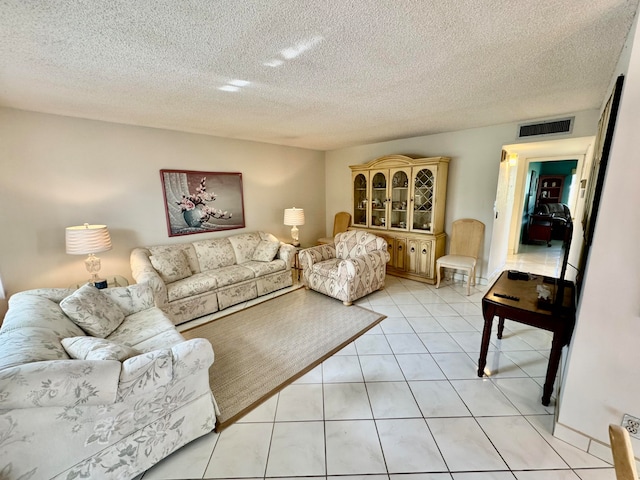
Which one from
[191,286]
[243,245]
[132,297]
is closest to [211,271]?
[191,286]

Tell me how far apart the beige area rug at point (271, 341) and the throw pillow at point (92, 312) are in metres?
0.81

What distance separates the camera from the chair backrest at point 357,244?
3.75 meters

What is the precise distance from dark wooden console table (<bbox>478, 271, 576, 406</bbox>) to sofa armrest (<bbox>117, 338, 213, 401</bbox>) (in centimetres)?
197

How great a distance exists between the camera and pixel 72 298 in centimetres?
188

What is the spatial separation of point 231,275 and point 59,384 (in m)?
2.25

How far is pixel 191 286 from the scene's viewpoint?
300cm

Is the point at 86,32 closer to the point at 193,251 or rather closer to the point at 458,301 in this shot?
the point at 193,251

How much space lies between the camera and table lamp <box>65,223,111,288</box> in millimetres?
2482

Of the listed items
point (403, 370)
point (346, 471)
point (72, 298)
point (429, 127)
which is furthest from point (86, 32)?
point (429, 127)

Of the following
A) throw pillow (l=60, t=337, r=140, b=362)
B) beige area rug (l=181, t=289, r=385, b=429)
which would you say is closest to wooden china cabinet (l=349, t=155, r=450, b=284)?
beige area rug (l=181, t=289, r=385, b=429)

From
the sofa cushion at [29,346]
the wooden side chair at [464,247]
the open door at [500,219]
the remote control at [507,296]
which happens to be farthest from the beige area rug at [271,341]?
the open door at [500,219]

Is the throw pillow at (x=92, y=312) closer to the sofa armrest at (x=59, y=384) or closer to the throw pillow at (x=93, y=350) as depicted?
the throw pillow at (x=93, y=350)

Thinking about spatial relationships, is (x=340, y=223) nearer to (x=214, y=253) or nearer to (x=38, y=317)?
(x=214, y=253)

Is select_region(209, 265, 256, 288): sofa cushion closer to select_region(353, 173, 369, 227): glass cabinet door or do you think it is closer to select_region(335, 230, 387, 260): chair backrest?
select_region(335, 230, 387, 260): chair backrest
